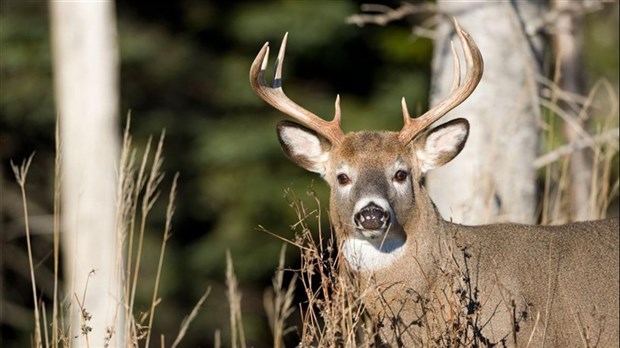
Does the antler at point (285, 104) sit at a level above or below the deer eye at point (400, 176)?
above

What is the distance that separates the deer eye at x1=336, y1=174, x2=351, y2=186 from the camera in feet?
19.1

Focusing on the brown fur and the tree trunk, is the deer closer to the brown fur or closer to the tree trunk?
the brown fur

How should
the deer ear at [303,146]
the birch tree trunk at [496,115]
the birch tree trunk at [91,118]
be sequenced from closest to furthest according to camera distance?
the deer ear at [303,146], the birch tree trunk at [496,115], the birch tree trunk at [91,118]

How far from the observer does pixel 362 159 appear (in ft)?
19.0

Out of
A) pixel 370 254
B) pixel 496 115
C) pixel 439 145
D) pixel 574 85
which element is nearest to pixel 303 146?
pixel 439 145

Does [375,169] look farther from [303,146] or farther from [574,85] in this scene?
[574,85]

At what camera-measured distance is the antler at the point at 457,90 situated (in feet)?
18.2

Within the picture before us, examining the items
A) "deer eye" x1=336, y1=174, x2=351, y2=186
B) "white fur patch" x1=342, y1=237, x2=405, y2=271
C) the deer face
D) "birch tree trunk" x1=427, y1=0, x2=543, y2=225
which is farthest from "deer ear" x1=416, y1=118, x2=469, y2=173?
"birch tree trunk" x1=427, y1=0, x2=543, y2=225

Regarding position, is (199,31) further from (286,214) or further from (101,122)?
(101,122)

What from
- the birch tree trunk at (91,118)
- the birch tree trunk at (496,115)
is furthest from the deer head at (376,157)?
the birch tree trunk at (91,118)

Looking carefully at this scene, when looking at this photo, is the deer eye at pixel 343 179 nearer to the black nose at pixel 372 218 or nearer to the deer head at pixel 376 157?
the deer head at pixel 376 157

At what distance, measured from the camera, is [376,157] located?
5793mm

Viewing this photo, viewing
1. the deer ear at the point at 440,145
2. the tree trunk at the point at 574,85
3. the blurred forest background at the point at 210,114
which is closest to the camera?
the deer ear at the point at 440,145

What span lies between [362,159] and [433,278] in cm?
65
